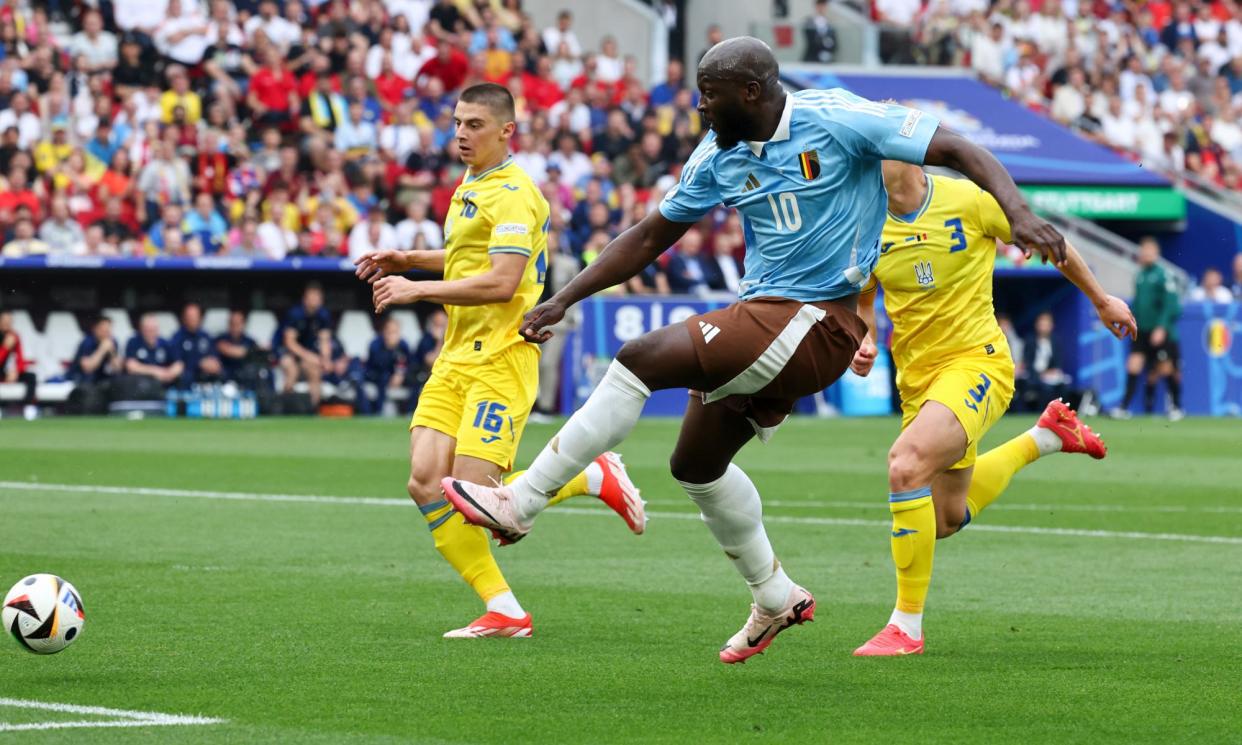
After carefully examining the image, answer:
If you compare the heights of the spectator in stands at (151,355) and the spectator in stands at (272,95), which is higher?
the spectator in stands at (272,95)

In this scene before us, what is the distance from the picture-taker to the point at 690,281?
2742 cm

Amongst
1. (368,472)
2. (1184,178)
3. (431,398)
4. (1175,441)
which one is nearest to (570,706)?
(431,398)

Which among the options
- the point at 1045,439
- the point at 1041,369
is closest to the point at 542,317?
the point at 1045,439

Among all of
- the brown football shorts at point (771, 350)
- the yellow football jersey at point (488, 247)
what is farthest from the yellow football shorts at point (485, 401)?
the brown football shorts at point (771, 350)

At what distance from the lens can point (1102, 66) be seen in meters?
36.6

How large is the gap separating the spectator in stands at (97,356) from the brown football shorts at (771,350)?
61.9ft

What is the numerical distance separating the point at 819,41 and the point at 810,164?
27.5 m

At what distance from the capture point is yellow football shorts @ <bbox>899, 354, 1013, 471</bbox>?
8.48m

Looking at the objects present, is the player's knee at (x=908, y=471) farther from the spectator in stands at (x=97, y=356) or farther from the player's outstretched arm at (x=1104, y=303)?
the spectator in stands at (x=97, y=356)

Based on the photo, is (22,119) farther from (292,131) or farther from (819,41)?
(819,41)

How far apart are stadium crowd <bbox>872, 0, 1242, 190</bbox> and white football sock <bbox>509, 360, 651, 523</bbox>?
2906 cm

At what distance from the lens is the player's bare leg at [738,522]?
23.8 ft

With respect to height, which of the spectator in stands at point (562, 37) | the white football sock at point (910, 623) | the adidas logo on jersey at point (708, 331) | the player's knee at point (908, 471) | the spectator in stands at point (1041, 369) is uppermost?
the adidas logo on jersey at point (708, 331)

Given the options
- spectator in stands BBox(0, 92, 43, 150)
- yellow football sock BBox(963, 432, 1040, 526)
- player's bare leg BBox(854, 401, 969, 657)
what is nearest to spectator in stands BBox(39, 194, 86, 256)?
spectator in stands BBox(0, 92, 43, 150)
